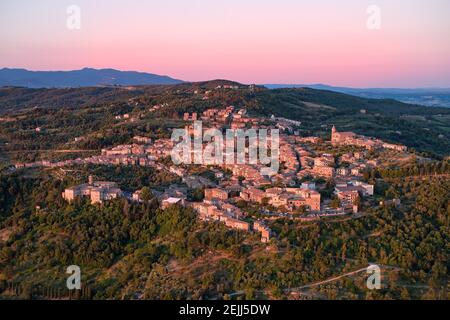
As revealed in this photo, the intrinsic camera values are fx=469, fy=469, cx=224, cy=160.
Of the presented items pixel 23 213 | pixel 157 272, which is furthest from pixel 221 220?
pixel 23 213

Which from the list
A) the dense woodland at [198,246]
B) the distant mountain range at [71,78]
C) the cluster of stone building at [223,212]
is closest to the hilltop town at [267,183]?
the cluster of stone building at [223,212]

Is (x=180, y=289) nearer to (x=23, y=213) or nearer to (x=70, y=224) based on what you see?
(x=70, y=224)

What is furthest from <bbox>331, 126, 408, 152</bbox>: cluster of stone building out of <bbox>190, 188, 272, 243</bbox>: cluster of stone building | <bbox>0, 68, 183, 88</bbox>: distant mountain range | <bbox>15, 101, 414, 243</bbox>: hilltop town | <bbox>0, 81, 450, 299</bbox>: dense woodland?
<bbox>0, 68, 183, 88</bbox>: distant mountain range

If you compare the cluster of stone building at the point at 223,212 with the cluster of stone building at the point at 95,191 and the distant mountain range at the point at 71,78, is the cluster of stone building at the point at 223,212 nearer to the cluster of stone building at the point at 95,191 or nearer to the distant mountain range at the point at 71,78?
the cluster of stone building at the point at 95,191

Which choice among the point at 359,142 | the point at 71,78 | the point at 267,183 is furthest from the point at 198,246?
the point at 71,78

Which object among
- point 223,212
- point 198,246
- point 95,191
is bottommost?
point 198,246

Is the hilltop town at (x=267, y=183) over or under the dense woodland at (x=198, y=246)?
over

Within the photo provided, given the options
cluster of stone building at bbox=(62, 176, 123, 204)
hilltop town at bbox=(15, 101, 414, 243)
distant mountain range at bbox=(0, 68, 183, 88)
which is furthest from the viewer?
distant mountain range at bbox=(0, 68, 183, 88)

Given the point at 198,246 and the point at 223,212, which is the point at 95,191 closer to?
the point at 223,212

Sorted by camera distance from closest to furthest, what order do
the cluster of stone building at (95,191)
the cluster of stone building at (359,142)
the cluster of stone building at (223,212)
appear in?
the cluster of stone building at (223,212)
the cluster of stone building at (95,191)
the cluster of stone building at (359,142)

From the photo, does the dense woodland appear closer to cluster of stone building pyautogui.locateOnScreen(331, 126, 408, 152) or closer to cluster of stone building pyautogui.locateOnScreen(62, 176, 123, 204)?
cluster of stone building pyautogui.locateOnScreen(62, 176, 123, 204)
